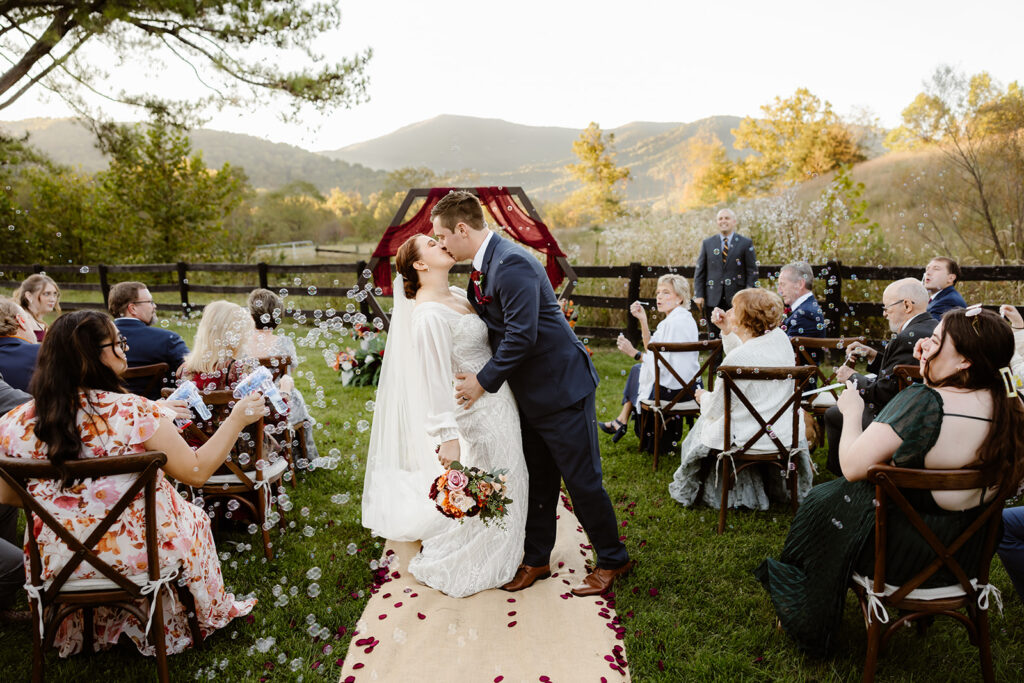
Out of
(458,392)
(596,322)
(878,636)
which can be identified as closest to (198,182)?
(596,322)

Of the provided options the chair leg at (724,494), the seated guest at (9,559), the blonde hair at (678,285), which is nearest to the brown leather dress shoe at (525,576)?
the chair leg at (724,494)

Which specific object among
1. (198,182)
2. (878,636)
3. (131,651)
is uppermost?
(198,182)

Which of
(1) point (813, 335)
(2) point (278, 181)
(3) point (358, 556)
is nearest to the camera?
(3) point (358, 556)

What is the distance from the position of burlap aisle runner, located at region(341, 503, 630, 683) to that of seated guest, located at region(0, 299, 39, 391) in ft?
8.68

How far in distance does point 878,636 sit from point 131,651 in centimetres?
339

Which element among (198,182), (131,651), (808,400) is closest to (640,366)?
(808,400)

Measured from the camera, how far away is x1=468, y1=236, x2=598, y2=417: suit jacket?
2875mm

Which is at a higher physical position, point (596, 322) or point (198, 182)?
point (198, 182)

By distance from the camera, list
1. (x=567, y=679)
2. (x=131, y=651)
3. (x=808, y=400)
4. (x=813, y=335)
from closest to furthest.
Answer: (x=567, y=679), (x=131, y=651), (x=808, y=400), (x=813, y=335)

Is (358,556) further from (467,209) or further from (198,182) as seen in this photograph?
(198,182)

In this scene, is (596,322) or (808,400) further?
(596,322)

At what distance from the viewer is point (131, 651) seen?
9.36 ft

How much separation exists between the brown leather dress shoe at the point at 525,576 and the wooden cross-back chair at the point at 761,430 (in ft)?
4.34

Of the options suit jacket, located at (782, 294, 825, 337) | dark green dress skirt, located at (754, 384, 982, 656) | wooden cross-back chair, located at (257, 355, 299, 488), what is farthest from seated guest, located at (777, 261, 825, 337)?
wooden cross-back chair, located at (257, 355, 299, 488)
